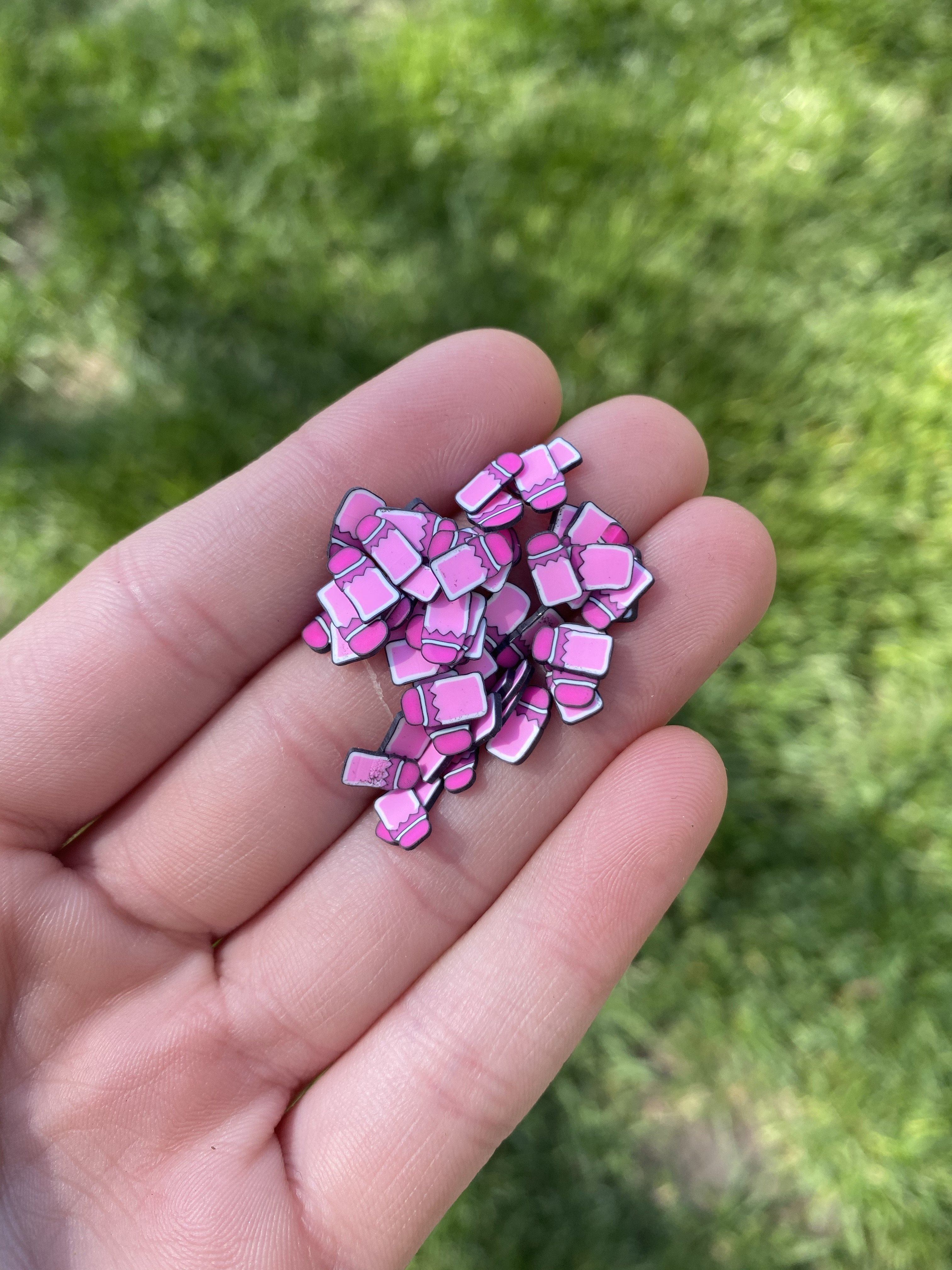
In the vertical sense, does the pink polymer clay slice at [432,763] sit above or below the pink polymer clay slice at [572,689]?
above

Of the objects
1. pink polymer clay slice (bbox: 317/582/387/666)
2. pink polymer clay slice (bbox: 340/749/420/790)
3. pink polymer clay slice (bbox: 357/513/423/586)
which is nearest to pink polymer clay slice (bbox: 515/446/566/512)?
pink polymer clay slice (bbox: 357/513/423/586)

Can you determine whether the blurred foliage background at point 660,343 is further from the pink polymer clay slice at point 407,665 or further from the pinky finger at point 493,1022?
the pink polymer clay slice at point 407,665

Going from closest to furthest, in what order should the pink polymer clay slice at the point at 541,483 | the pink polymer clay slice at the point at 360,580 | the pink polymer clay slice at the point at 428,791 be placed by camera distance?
the pink polymer clay slice at the point at 428,791, the pink polymer clay slice at the point at 360,580, the pink polymer clay slice at the point at 541,483

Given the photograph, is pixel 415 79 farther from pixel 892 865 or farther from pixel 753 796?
pixel 892 865

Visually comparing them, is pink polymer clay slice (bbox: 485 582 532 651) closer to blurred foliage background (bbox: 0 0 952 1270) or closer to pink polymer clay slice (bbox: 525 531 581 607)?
pink polymer clay slice (bbox: 525 531 581 607)

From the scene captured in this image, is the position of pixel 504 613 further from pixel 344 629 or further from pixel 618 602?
pixel 344 629

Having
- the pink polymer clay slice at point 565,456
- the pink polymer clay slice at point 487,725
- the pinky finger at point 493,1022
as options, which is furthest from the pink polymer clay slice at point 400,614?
the pinky finger at point 493,1022

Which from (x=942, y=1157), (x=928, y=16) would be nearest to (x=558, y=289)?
(x=928, y=16)
